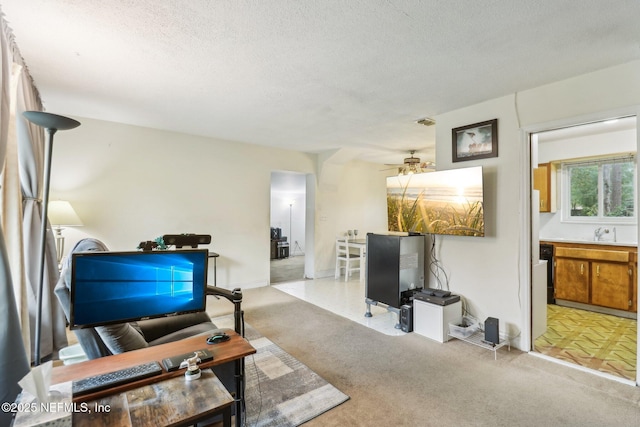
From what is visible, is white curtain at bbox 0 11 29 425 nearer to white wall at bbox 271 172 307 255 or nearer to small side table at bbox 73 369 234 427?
small side table at bbox 73 369 234 427

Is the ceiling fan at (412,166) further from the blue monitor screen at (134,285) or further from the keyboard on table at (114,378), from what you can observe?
the keyboard on table at (114,378)

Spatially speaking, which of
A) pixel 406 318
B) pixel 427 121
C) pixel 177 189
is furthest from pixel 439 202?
pixel 177 189

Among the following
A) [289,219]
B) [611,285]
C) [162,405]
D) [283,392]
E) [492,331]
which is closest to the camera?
[162,405]

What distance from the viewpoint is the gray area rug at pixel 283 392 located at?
189 cm

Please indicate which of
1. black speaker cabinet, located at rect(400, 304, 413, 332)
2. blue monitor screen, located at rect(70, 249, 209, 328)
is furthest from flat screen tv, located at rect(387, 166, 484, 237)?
blue monitor screen, located at rect(70, 249, 209, 328)

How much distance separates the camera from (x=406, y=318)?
10.9 ft

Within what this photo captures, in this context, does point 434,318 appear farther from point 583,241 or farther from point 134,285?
point 134,285

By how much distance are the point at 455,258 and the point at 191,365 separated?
306 cm

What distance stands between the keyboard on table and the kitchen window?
5.79 m

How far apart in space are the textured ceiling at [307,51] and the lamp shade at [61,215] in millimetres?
1157

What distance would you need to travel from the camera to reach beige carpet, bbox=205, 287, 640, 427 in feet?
6.24

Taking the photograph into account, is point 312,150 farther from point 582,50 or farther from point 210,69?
point 582,50

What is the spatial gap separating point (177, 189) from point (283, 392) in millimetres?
3475

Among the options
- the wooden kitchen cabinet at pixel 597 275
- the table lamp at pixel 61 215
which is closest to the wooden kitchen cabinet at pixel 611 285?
the wooden kitchen cabinet at pixel 597 275
